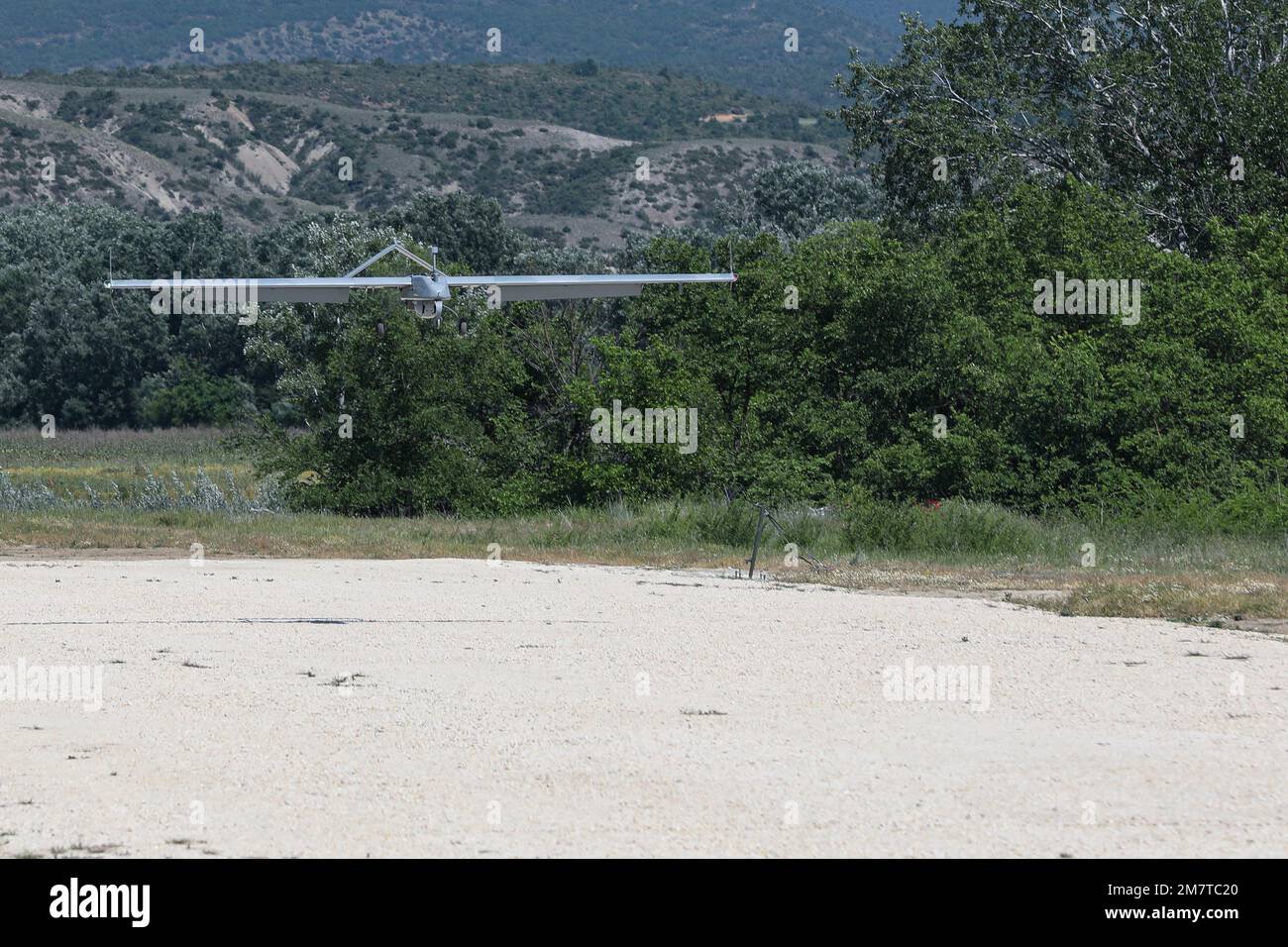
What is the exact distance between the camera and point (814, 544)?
26.6 meters

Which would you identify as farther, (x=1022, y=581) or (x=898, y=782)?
(x=1022, y=581)

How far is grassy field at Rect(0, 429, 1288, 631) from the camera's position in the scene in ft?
66.6

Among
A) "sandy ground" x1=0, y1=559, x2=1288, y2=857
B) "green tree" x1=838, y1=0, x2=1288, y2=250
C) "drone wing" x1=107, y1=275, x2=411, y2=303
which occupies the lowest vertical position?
"sandy ground" x1=0, y1=559, x2=1288, y2=857

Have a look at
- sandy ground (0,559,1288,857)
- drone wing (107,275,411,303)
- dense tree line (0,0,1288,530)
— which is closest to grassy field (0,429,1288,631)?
sandy ground (0,559,1288,857)

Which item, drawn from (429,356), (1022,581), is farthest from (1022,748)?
(429,356)

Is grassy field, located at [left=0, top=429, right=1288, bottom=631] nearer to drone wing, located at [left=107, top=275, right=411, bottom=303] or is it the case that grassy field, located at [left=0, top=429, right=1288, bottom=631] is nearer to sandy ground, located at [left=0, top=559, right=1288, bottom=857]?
sandy ground, located at [left=0, top=559, right=1288, bottom=857]

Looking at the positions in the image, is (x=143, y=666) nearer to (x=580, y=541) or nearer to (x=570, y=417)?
(x=580, y=541)

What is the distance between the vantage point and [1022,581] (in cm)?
2225

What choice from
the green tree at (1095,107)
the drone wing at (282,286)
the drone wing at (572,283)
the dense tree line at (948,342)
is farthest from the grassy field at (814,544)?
the green tree at (1095,107)

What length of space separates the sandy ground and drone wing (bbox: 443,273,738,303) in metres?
17.2

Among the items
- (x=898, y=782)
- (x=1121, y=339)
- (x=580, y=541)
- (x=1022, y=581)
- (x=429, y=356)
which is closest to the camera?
(x=898, y=782)

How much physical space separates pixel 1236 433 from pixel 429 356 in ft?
54.5
